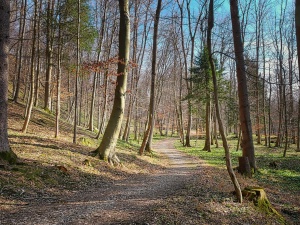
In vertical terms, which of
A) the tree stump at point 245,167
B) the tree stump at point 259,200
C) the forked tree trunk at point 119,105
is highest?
the forked tree trunk at point 119,105

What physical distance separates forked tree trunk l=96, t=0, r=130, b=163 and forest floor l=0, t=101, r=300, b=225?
80cm

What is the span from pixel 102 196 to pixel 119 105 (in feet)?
17.2

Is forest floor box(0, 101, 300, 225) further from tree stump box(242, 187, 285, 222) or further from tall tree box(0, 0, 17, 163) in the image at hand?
tall tree box(0, 0, 17, 163)

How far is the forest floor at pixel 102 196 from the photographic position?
5531 millimetres

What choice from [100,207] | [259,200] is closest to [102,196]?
[100,207]

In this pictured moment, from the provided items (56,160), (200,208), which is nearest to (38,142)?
(56,160)

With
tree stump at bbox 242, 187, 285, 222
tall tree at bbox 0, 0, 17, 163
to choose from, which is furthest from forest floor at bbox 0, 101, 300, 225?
tall tree at bbox 0, 0, 17, 163

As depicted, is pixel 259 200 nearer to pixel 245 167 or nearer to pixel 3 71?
pixel 245 167

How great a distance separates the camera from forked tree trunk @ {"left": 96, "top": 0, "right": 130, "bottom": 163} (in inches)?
459

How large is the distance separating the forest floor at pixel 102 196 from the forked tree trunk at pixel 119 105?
2.63ft

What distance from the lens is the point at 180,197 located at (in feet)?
23.4

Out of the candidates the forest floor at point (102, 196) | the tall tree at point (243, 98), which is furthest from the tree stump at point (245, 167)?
the forest floor at point (102, 196)

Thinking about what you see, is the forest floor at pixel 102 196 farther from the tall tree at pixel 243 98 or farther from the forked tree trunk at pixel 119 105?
the tall tree at pixel 243 98

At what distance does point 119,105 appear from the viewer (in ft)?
38.8
